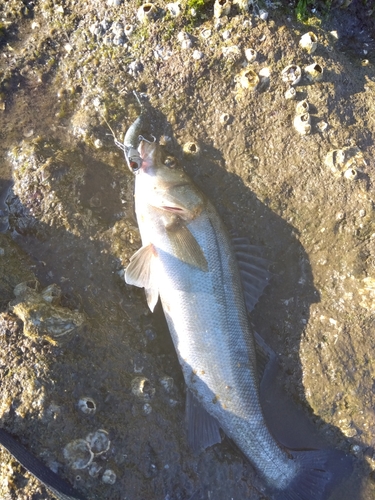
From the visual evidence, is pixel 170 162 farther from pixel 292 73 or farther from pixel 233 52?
pixel 292 73

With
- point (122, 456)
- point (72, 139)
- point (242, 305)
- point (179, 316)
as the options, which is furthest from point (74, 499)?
point (72, 139)

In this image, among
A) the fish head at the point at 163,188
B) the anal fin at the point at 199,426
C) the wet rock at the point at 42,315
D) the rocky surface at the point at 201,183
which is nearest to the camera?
the wet rock at the point at 42,315

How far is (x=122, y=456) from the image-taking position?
314 cm

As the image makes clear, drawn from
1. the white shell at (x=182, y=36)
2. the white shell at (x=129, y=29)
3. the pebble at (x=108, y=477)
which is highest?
the white shell at (x=129, y=29)

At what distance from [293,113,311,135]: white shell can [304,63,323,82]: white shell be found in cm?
38

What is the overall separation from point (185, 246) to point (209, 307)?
55cm

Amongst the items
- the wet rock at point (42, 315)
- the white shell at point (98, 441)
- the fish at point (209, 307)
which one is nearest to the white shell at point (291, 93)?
the fish at point (209, 307)

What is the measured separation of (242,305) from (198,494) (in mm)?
1508

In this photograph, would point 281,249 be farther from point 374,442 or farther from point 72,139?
point 72,139

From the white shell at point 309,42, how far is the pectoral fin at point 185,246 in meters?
2.05

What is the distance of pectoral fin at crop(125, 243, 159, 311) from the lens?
362 centimetres

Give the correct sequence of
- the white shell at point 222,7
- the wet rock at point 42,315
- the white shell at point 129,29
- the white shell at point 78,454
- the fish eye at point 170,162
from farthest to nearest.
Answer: the white shell at point 129,29 < the white shell at point 222,7 < the fish eye at point 170,162 < the wet rock at point 42,315 < the white shell at point 78,454

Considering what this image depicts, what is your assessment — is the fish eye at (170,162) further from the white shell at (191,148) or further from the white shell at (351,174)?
the white shell at (351,174)

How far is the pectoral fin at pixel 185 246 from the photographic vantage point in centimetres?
367
